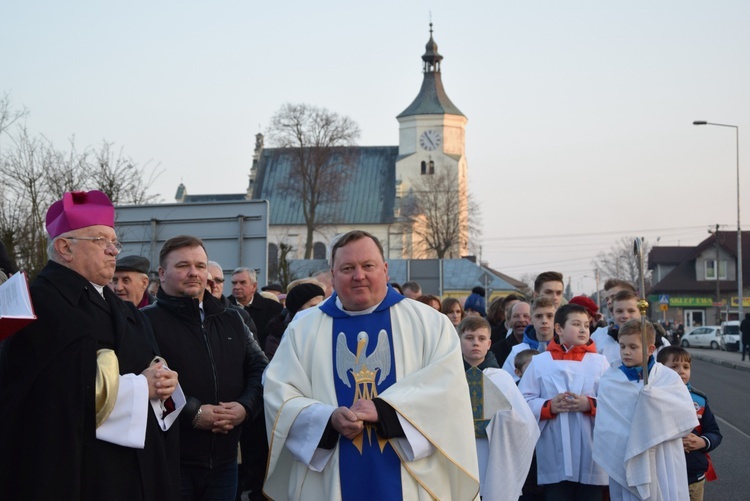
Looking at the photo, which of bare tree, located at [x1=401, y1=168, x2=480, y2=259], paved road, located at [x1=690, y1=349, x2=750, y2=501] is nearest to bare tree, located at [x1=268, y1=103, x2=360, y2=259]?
bare tree, located at [x1=401, y1=168, x2=480, y2=259]

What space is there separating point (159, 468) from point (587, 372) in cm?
381

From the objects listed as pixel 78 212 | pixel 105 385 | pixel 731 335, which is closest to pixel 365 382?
pixel 105 385

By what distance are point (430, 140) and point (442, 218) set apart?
47.3 feet

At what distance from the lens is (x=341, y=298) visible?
5.20 meters

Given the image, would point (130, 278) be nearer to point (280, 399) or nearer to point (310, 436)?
point (280, 399)

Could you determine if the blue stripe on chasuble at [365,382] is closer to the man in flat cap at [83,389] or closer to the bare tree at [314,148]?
the man in flat cap at [83,389]

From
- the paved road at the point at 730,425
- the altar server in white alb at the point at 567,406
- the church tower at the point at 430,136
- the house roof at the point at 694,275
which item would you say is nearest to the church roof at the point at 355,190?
the church tower at the point at 430,136

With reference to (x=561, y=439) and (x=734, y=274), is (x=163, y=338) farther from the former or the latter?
(x=734, y=274)

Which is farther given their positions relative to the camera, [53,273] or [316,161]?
[316,161]

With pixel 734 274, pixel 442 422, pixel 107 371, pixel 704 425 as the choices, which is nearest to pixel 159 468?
pixel 107 371

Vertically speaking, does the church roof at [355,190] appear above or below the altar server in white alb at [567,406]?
above

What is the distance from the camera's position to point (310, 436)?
491 centimetres

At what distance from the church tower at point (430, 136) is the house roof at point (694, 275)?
20.8 meters

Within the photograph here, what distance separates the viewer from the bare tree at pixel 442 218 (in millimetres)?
78312
